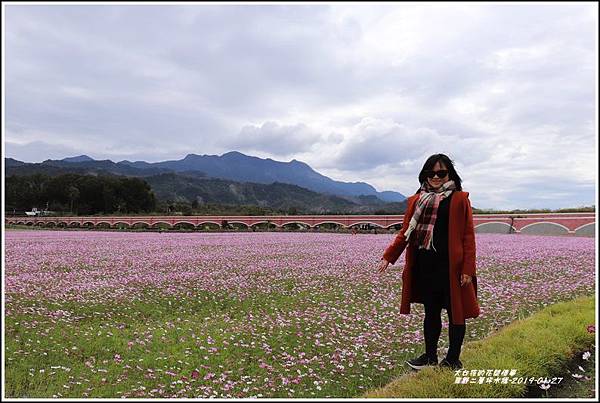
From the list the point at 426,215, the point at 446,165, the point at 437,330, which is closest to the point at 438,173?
the point at 446,165

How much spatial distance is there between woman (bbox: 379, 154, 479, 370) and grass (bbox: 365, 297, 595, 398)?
45cm

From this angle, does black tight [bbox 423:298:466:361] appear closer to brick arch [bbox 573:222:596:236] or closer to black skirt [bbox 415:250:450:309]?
black skirt [bbox 415:250:450:309]

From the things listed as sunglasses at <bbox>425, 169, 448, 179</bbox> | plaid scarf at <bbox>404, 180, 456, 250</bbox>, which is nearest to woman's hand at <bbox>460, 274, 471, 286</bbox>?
plaid scarf at <bbox>404, 180, 456, 250</bbox>

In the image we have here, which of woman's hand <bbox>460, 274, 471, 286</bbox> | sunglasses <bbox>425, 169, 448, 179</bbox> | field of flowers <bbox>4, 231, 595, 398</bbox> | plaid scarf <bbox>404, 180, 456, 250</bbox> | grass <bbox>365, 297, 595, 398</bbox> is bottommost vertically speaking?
field of flowers <bbox>4, 231, 595, 398</bbox>

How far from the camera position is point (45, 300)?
8.88 m

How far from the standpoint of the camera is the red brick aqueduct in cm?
3275

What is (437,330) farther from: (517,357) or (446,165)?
(446,165)

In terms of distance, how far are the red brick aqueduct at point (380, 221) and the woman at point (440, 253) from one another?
32.7 metres

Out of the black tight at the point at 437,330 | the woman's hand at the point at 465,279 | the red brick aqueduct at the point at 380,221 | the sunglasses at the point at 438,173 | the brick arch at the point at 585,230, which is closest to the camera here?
the woman's hand at the point at 465,279

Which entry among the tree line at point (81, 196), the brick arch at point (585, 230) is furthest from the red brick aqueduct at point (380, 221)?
the tree line at point (81, 196)

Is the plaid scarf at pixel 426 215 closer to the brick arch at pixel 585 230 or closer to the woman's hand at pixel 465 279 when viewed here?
the woman's hand at pixel 465 279

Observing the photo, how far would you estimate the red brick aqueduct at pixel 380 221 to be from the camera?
1289 inches

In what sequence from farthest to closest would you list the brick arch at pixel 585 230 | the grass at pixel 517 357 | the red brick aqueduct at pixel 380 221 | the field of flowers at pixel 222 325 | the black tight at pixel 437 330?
the red brick aqueduct at pixel 380 221 → the brick arch at pixel 585 230 → the field of flowers at pixel 222 325 → the black tight at pixel 437 330 → the grass at pixel 517 357

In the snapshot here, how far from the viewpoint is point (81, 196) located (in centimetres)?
7881
